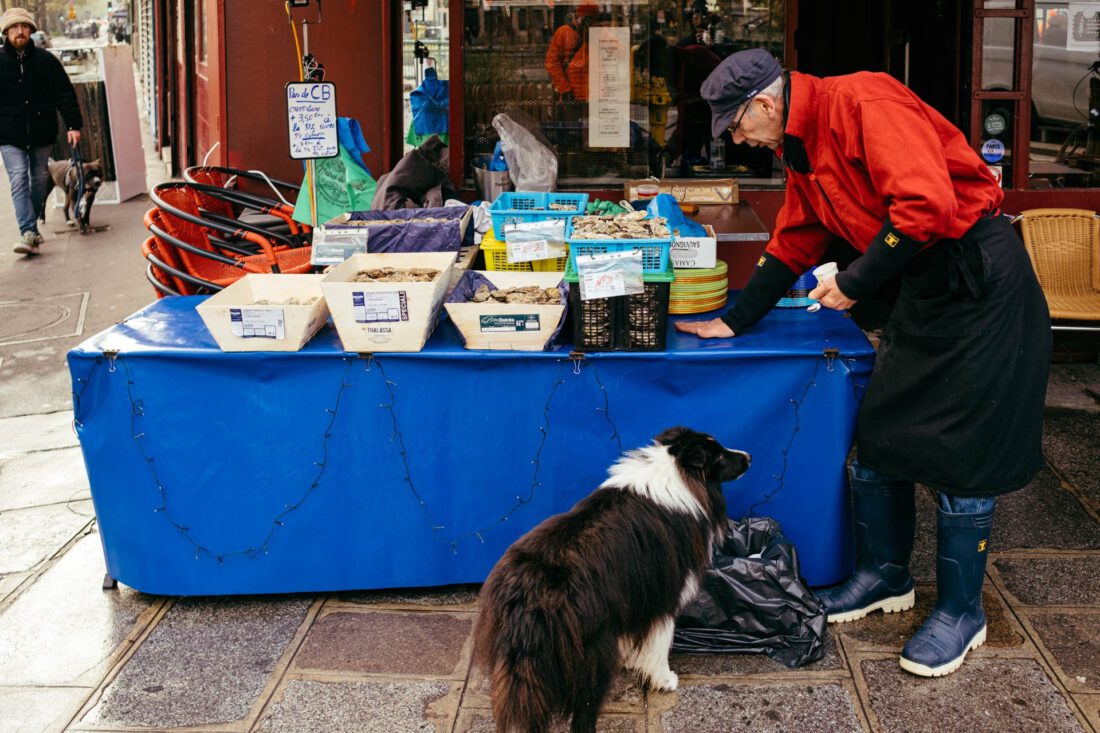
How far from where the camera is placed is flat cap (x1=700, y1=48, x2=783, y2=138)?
3590 mm

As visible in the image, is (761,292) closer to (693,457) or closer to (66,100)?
(693,457)

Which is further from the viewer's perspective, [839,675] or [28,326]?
[28,326]

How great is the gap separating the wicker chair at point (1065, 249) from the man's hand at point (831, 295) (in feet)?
10.5

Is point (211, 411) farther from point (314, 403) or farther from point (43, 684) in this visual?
point (43, 684)

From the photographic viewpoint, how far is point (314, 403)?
4172 mm

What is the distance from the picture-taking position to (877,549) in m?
4.12

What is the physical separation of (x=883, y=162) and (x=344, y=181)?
364 centimetres

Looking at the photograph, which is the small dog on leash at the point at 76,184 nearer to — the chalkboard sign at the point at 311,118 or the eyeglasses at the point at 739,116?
the chalkboard sign at the point at 311,118

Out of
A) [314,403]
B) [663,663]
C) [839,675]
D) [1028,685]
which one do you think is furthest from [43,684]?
[1028,685]

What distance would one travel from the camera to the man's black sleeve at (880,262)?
11.3ft

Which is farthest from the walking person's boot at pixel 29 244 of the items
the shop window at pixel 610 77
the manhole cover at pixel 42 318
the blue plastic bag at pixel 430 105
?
the shop window at pixel 610 77

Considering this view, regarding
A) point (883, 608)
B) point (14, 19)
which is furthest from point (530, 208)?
point (14, 19)

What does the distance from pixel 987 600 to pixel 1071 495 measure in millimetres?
1199

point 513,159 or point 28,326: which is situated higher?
point 513,159
